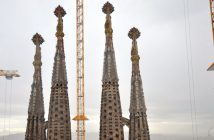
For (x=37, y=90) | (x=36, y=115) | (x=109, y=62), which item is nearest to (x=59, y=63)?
(x=37, y=90)

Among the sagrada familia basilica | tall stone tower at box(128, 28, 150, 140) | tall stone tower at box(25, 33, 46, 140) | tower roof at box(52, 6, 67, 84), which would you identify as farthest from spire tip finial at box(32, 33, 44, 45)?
tall stone tower at box(128, 28, 150, 140)

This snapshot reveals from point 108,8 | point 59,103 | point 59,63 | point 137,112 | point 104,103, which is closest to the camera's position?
point 104,103

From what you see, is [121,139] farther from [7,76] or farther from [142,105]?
[7,76]

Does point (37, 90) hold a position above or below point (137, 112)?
above

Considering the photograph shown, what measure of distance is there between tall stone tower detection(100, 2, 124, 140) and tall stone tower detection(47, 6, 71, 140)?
8.65 m

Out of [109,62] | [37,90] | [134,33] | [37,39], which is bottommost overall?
[37,90]

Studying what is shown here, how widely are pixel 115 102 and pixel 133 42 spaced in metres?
17.4

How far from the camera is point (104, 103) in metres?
81.1

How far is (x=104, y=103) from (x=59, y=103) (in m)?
10.6

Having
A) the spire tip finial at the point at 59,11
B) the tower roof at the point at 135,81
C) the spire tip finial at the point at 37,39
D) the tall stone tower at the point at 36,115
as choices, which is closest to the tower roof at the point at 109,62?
the tower roof at the point at 135,81

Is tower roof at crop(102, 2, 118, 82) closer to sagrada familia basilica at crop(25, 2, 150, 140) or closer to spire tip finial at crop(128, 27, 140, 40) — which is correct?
sagrada familia basilica at crop(25, 2, 150, 140)

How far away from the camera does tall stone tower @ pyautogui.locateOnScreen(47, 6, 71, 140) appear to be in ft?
269

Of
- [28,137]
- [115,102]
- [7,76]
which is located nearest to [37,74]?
[28,137]

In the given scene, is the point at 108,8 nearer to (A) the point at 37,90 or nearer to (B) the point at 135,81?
(B) the point at 135,81
